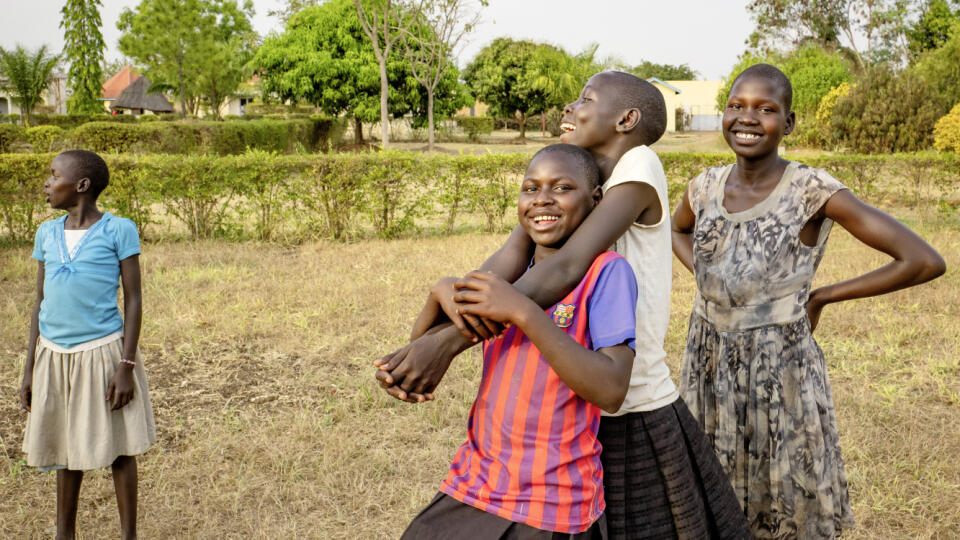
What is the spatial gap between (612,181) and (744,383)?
1.00m

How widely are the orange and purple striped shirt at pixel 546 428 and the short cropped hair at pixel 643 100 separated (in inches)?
12.9

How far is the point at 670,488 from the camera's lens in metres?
1.58

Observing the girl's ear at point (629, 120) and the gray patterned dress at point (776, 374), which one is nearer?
the girl's ear at point (629, 120)

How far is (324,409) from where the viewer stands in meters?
4.27

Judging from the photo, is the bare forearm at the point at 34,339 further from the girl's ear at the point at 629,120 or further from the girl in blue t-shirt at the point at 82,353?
the girl's ear at the point at 629,120

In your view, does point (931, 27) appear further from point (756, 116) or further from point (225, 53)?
point (756, 116)

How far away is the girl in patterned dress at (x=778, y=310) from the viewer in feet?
7.00

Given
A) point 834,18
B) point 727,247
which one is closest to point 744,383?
point 727,247

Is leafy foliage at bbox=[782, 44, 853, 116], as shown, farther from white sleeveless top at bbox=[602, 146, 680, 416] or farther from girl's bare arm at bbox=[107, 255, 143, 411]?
white sleeveless top at bbox=[602, 146, 680, 416]

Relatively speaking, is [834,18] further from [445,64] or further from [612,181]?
[612,181]

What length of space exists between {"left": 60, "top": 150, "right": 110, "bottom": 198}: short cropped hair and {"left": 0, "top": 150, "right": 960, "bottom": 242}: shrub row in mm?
6025

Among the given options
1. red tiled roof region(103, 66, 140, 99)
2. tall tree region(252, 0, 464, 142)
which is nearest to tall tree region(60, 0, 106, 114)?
tall tree region(252, 0, 464, 142)

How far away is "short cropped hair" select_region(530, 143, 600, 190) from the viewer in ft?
4.83

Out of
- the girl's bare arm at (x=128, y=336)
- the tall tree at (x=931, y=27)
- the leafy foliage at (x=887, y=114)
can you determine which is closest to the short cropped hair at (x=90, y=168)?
the girl's bare arm at (x=128, y=336)
